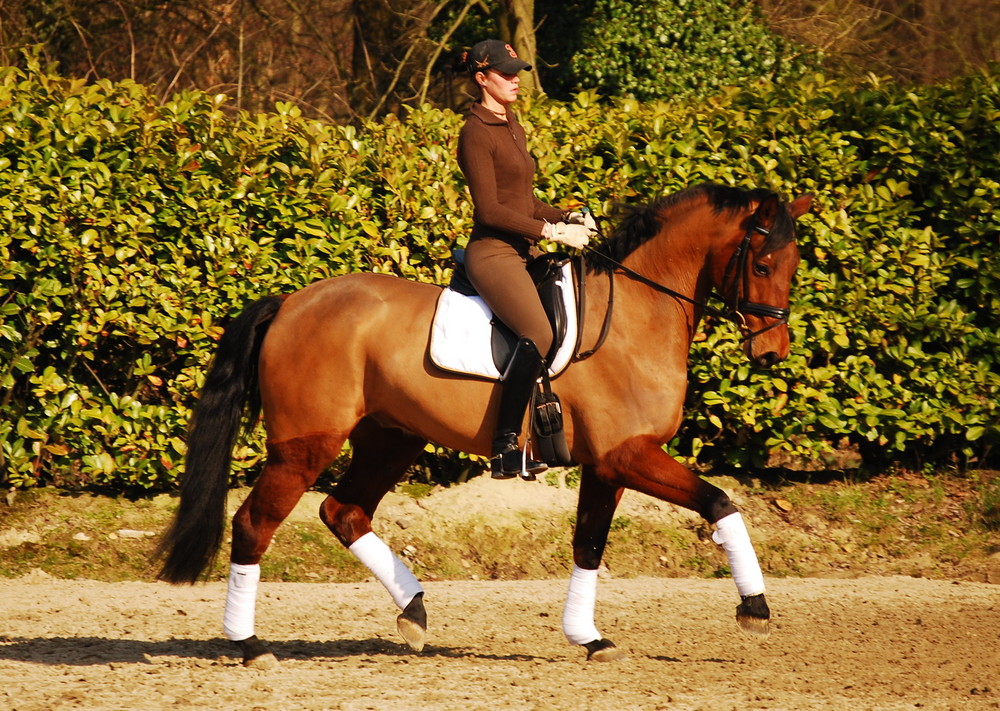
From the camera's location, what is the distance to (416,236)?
7.25 meters

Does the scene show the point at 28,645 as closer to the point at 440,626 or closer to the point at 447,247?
the point at 440,626

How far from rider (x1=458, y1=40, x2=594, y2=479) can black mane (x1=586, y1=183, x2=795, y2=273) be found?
0.19 meters

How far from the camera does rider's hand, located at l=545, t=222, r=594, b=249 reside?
4789 millimetres

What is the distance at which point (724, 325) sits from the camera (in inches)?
293

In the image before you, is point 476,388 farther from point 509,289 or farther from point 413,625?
point 413,625

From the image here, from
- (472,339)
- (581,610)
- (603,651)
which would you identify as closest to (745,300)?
(472,339)

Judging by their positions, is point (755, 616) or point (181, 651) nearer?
point (755, 616)

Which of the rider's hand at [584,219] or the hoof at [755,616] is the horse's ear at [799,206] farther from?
the hoof at [755,616]

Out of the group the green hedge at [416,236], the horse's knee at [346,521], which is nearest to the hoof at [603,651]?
the horse's knee at [346,521]

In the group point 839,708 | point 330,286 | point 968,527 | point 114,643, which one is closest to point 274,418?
point 330,286

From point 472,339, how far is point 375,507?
3.63ft

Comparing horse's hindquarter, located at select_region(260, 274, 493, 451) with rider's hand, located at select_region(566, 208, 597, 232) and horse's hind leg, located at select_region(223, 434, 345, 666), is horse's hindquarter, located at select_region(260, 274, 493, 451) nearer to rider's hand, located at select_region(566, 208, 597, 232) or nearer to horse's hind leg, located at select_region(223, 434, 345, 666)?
horse's hind leg, located at select_region(223, 434, 345, 666)

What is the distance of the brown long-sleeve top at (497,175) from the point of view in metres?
4.82

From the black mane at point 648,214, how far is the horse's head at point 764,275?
3.4 inches
